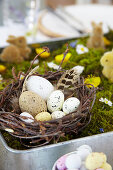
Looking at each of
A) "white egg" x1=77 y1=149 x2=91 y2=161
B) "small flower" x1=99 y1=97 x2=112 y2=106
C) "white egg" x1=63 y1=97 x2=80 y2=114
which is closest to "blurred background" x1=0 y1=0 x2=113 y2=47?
"small flower" x1=99 y1=97 x2=112 y2=106

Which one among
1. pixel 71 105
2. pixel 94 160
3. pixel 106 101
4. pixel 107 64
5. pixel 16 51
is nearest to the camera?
pixel 94 160

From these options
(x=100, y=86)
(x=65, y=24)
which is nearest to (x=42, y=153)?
(x=100, y=86)

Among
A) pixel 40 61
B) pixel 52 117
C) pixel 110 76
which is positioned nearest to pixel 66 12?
pixel 40 61

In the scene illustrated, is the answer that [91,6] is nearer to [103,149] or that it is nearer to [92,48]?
[92,48]

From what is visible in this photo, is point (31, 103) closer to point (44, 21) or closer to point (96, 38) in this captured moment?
point (96, 38)

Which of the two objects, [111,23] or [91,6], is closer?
[111,23]

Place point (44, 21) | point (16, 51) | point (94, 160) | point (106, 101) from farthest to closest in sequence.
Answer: point (44, 21) < point (16, 51) < point (106, 101) < point (94, 160)

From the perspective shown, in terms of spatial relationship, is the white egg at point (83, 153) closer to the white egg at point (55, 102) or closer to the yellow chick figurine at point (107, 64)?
the white egg at point (55, 102)

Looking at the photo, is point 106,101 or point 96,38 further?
point 96,38
